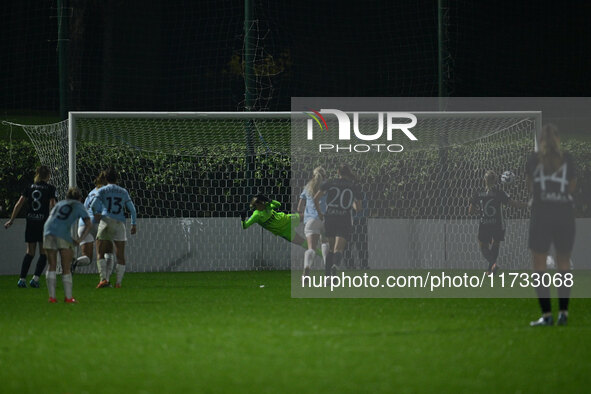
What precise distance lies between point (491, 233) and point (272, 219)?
383 cm

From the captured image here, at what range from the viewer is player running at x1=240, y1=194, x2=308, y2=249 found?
15398mm

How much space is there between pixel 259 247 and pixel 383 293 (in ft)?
21.4

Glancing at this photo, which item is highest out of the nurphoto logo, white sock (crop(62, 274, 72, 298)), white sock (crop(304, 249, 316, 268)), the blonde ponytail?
the nurphoto logo

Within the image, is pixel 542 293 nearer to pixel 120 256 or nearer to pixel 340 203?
pixel 340 203

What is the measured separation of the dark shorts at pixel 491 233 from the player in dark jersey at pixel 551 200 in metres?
7.42

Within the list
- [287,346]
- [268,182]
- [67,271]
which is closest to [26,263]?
[67,271]

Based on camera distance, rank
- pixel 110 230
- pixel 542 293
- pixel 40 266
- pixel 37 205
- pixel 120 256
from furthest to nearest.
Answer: pixel 40 266
pixel 37 205
pixel 120 256
pixel 110 230
pixel 542 293

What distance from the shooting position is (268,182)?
1973 cm

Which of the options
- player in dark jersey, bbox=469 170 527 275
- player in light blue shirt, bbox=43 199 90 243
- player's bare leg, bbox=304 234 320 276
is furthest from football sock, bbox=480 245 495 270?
player in light blue shirt, bbox=43 199 90 243

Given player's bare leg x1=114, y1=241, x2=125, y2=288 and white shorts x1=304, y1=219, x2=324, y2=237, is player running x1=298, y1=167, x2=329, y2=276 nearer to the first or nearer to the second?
white shorts x1=304, y1=219, x2=324, y2=237

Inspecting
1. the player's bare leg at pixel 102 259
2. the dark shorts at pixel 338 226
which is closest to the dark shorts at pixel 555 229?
the dark shorts at pixel 338 226

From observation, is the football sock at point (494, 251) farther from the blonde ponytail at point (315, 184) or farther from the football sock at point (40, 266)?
the football sock at point (40, 266)

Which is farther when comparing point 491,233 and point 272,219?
point 491,233

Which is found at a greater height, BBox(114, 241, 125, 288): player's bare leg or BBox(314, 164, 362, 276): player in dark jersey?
BBox(314, 164, 362, 276): player in dark jersey
